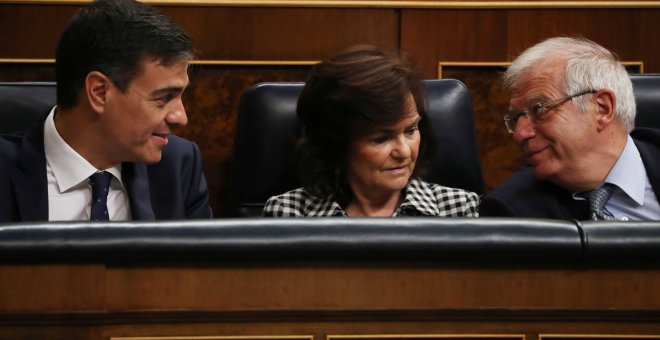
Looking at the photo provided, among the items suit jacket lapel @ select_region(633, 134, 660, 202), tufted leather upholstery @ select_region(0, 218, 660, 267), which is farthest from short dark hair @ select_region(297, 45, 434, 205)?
tufted leather upholstery @ select_region(0, 218, 660, 267)

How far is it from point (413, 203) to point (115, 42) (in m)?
0.59

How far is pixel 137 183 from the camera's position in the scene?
1.67m

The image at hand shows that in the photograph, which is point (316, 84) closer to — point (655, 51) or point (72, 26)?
point (72, 26)

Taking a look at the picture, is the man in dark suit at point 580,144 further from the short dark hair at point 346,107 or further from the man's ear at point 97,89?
the man's ear at point 97,89

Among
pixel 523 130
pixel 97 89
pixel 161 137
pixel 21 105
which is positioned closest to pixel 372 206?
pixel 523 130

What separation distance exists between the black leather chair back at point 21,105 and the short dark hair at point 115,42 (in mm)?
145

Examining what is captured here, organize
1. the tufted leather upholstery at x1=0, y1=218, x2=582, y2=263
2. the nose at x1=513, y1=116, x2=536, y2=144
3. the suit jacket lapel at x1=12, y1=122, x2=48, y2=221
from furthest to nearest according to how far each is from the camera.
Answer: the nose at x1=513, y1=116, x2=536, y2=144 → the suit jacket lapel at x1=12, y1=122, x2=48, y2=221 → the tufted leather upholstery at x1=0, y1=218, x2=582, y2=263

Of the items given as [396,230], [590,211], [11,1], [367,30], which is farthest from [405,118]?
[11,1]

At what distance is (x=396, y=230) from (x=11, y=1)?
4.86ft

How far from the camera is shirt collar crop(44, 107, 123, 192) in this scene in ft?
5.32

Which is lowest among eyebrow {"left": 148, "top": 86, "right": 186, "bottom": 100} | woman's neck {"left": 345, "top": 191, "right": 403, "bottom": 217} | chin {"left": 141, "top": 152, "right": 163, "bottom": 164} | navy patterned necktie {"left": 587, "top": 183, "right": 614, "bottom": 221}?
woman's neck {"left": 345, "top": 191, "right": 403, "bottom": 217}

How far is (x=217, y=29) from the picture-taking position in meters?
2.22

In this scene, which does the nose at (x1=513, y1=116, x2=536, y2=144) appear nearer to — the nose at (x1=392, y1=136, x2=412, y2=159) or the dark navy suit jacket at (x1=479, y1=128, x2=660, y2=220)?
the dark navy suit jacket at (x1=479, y1=128, x2=660, y2=220)

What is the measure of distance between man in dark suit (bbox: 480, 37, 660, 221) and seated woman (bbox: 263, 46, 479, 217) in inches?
5.6
